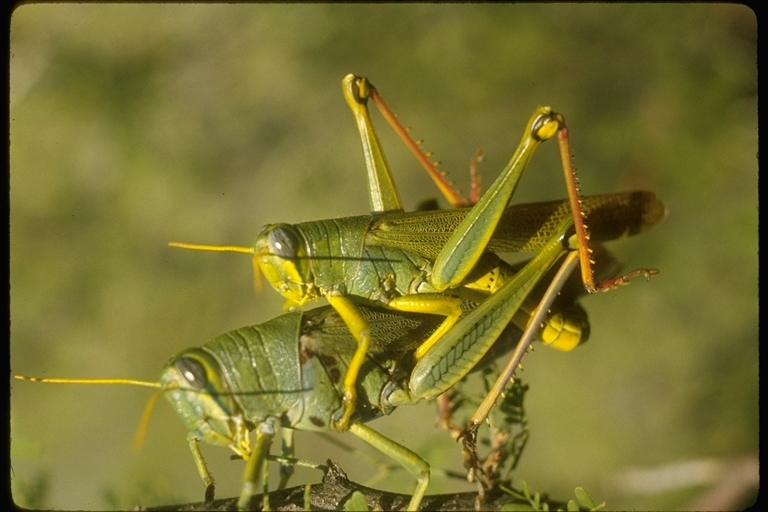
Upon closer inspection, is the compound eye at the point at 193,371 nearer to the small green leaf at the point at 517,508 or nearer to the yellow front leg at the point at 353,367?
the yellow front leg at the point at 353,367

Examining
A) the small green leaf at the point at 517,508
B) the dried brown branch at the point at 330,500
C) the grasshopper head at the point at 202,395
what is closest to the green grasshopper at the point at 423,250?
the dried brown branch at the point at 330,500

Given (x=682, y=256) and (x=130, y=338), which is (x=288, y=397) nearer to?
(x=682, y=256)

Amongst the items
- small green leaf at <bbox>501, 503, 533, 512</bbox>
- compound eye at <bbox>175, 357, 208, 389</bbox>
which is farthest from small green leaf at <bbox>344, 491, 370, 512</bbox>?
compound eye at <bbox>175, 357, 208, 389</bbox>

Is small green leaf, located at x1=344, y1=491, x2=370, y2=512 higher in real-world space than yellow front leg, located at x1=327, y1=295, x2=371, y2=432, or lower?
lower

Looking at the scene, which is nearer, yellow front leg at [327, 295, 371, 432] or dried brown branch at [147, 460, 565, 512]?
dried brown branch at [147, 460, 565, 512]

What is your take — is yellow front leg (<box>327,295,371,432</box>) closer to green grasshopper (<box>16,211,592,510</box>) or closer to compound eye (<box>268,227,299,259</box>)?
green grasshopper (<box>16,211,592,510</box>)

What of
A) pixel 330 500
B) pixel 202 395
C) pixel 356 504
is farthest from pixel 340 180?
pixel 356 504
